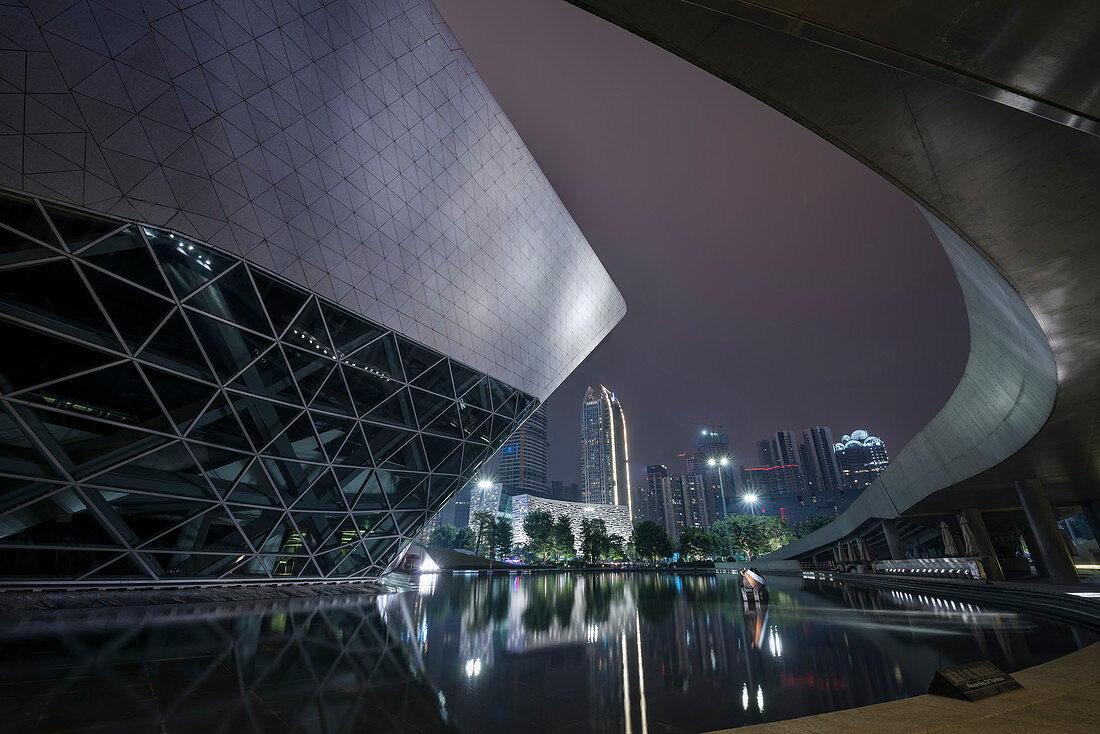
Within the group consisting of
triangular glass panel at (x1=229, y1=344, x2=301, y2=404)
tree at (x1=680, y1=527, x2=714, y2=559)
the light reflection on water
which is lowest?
the light reflection on water

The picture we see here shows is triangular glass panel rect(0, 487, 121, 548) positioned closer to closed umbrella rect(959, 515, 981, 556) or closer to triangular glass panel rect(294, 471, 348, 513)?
triangular glass panel rect(294, 471, 348, 513)

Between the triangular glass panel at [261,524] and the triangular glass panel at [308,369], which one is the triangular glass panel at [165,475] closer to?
the triangular glass panel at [261,524]

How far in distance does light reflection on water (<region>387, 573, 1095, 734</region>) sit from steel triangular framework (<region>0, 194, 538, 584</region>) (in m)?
9.06

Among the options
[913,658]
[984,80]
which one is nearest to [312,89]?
[984,80]

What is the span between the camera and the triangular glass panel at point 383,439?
2194 cm

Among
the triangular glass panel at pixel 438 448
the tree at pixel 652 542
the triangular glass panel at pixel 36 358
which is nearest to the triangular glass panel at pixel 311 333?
the triangular glass panel at pixel 36 358

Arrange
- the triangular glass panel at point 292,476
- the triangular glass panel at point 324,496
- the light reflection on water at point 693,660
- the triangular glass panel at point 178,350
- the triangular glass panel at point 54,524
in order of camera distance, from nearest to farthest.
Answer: the light reflection on water at point 693,660, the triangular glass panel at point 54,524, the triangular glass panel at point 178,350, the triangular glass panel at point 292,476, the triangular glass panel at point 324,496

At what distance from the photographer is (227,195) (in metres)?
14.0

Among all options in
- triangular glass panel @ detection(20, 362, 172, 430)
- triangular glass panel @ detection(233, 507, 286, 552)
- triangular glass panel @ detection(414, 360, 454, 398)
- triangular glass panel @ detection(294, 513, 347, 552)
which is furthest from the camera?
triangular glass panel @ detection(414, 360, 454, 398)

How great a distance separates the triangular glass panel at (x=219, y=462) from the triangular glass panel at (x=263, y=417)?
2.73 feet

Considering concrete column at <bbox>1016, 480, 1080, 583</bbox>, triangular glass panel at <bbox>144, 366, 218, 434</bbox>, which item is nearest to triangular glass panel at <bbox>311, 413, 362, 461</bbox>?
triangular glass panel at <bbox>144, 366, 218, 434</bbox>

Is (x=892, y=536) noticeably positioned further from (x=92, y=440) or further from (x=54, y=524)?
(x=54, y=524)

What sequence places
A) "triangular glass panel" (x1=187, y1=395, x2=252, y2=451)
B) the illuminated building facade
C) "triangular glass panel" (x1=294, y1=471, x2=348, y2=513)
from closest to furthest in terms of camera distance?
"triangular glass panel" (x1=187, y1=395, x2=252, y2=451) < "triangular glass panel" (x1=294, y1=471, x2=348, y2=513) < the illuminated building facade

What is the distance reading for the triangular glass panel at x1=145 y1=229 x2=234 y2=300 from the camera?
13547 millimetres
